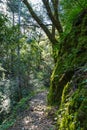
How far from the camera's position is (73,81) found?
5641 mm

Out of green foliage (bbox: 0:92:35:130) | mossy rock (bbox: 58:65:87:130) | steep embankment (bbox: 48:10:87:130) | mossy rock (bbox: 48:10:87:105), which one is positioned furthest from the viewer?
green foliage (bbox: 0:92:35:130)

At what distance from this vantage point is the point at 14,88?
2388cm

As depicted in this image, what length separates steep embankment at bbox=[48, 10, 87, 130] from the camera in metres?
4.45

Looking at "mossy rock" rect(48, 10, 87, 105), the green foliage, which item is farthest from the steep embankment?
the green foliage

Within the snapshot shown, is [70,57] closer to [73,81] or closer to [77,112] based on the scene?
[73,81]

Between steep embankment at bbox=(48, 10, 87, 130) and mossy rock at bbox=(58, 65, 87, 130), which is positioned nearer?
mossy rock at bbox=(58, 65, 87, 130)

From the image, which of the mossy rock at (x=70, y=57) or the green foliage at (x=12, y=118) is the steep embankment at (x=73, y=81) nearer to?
the mossy rock at (x=70, y=57)

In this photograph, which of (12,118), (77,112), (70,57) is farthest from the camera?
(12,118)

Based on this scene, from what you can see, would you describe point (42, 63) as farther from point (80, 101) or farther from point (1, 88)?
point (80, 101)

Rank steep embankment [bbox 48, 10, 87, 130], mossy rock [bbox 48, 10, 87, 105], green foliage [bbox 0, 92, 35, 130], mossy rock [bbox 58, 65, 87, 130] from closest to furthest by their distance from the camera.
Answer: mossy rock [bbox 58, 65, 87, 130] → steep embankment [bbox 48, 10, 87, 130] → mossy rock [bbox 48, 10, 87, 105] → green foliage [bbox 0, 92, 35, 130]

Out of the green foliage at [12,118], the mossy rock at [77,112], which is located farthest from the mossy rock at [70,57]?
the green foliage at [12,118]

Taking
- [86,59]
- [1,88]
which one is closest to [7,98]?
[1,88]

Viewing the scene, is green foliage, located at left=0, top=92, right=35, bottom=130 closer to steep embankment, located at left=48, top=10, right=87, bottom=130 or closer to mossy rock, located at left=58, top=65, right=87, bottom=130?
steep embankment, located at left=48, top=10, right=87, bottom=130

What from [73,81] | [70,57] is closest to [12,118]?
[70,57]
